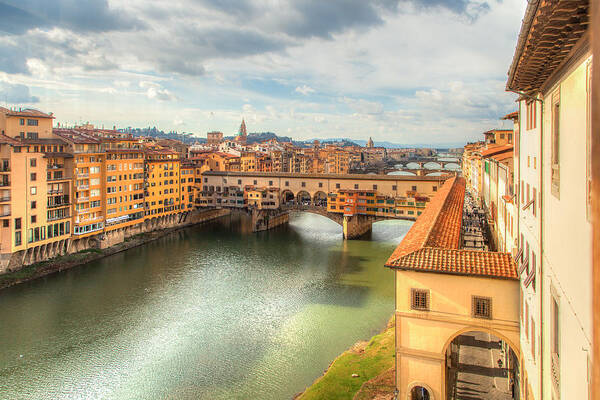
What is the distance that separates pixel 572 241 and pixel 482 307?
19.2ft

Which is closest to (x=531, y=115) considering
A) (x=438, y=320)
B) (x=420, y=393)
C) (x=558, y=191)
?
(x=558, y=191)

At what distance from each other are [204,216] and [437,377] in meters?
32.8

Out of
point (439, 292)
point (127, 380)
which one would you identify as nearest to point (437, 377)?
point (439, 292)

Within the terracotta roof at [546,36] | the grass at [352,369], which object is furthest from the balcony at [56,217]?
the terracotta roof at [546,36]

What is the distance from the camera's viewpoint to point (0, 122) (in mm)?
22859

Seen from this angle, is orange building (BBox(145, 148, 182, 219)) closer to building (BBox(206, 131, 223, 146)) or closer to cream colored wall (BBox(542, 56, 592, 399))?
cream colored wall (BBox(542, 56, 592, 399))

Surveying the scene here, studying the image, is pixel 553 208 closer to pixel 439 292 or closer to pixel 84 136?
pixel 439 292

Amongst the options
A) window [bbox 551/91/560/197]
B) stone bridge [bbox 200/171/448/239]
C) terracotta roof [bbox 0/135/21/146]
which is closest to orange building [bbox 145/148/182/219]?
stone bridge [bbox 200/171/448/239]

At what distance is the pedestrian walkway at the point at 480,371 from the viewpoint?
34.3ft

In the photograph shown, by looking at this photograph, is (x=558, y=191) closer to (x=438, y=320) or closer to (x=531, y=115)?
(x=531, y=115)

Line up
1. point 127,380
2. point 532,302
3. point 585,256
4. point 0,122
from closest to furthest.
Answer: point 585,256, point 532,302, point 127,380, point 0,122

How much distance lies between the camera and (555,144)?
470 cm

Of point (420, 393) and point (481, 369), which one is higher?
point (481, 369)

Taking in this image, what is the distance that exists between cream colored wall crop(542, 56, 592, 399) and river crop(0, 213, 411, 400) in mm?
9237
